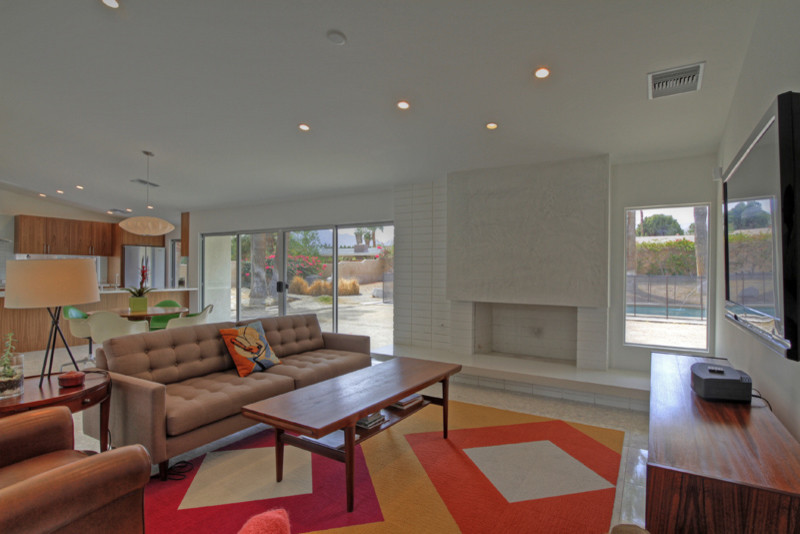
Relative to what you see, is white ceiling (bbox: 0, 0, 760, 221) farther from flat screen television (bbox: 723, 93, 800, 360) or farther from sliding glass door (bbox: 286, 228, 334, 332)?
sliding glass door (bbox: 286, 228, 334, 332)

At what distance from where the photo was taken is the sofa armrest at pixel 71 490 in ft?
3.84

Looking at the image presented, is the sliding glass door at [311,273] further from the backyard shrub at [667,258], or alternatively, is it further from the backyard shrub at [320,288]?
the backyard shrub at [667,258]

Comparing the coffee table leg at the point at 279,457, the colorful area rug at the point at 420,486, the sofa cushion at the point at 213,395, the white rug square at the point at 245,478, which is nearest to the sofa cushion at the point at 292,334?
the sofa cushion at the point at 213,395

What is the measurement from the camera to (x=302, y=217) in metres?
7.02

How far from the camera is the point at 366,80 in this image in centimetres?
345

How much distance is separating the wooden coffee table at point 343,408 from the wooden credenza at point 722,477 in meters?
1.43

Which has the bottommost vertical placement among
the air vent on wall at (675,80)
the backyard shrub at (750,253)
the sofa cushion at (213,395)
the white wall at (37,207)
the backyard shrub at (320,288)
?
the sofa cushion at (213,395)

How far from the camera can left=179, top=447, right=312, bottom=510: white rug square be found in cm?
235

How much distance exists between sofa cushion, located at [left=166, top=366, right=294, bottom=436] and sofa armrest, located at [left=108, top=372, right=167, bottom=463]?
0.26 feet

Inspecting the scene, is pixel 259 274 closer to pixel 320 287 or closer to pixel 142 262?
pixel 320 287

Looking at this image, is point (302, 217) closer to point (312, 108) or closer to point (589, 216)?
point (312, 108)

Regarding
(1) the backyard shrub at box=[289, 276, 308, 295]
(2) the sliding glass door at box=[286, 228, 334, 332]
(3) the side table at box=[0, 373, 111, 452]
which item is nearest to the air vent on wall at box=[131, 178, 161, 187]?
(2) the sliding glass door at box=[286, 228, 334, 332]

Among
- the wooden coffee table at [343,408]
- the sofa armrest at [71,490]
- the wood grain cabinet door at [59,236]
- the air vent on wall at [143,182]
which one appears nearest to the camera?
the sofa armrest at [71,490]

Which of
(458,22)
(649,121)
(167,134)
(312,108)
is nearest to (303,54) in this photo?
(312,108)
